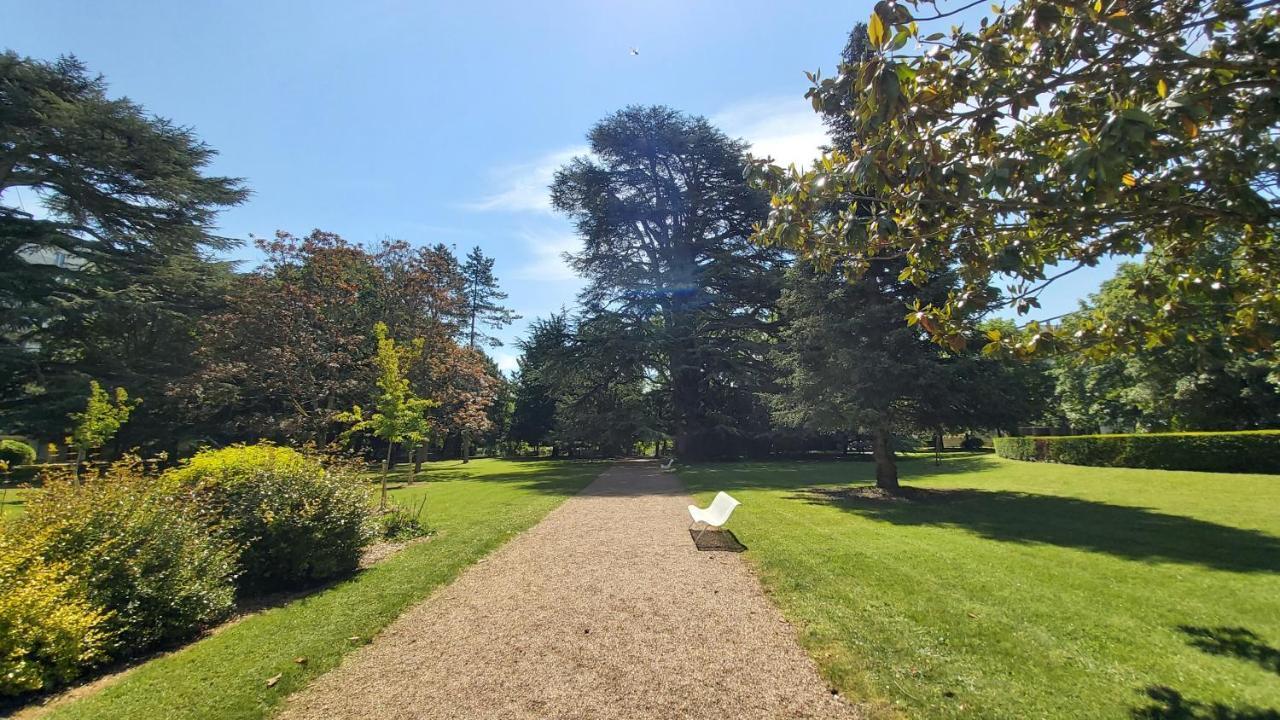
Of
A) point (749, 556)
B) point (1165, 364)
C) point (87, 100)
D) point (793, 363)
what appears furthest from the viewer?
point (1165, 364)

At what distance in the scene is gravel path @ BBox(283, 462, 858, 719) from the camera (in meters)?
3.56

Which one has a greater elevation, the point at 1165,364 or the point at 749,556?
the point at 1165,364

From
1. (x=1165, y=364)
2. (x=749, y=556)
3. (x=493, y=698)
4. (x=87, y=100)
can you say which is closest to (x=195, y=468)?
(x=493, y=698)

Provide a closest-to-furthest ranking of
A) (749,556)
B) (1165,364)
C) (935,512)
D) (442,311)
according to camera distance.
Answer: (749,556) < (935,512) < (1165,364) < (442,311)

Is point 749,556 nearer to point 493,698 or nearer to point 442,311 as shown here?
point 493,698

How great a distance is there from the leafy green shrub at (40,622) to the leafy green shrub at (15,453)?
33.9 m

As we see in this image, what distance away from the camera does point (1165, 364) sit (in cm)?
2392

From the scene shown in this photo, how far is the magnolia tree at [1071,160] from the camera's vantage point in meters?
3.28

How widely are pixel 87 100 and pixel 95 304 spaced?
7.84 meters

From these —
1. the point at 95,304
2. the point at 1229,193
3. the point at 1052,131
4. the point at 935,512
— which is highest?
the point at 95,304

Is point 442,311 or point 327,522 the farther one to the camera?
point 442,311

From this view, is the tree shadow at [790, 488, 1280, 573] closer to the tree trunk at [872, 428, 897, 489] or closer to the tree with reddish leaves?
the tree trunk at [872, 428, 897, 489]

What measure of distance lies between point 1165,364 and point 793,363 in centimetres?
2077

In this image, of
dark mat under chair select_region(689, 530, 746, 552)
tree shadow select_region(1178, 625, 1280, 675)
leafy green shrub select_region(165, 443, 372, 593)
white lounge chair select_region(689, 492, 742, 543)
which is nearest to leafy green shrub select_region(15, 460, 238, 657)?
leafy green shrub select_region(165, 443, 372, 593)
